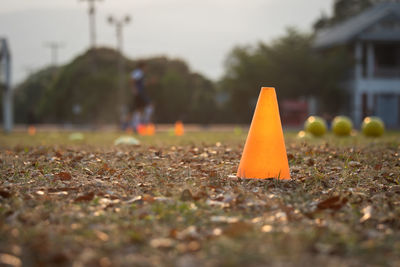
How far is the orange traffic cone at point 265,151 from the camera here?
426 centimetres

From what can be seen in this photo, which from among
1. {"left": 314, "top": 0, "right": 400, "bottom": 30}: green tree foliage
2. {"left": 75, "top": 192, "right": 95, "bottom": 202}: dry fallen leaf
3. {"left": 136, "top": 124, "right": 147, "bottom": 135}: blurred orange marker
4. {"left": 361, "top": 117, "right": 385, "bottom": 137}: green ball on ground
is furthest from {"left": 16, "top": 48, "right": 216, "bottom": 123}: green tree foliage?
{"left": 75, "top": 192, "right": 95, "bottom": 202}: dry fallen leaf

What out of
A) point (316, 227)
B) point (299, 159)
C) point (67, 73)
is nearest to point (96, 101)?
point (67, 73)

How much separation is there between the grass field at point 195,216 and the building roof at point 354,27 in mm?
25827

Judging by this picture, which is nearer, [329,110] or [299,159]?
[299,159]

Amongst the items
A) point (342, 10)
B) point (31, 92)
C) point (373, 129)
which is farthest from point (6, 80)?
point (31, 92)

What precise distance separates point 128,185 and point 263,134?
53.5 inches

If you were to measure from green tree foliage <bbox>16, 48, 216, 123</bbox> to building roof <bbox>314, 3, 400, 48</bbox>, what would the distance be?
1241cm

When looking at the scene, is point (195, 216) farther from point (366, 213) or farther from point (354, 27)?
point (354, 27)

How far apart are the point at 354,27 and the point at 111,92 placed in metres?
24.9

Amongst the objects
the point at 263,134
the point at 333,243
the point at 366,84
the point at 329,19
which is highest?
the point at 329,19

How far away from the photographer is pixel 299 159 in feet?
19.2

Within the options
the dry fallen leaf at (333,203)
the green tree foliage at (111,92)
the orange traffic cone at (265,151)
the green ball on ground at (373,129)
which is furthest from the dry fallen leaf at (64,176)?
the green tree foliage at (111,92)

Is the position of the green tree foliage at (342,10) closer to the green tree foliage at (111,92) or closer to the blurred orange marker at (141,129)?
the green tree foliage at (111,92)

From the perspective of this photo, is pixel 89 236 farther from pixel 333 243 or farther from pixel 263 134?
pixel 263 134
